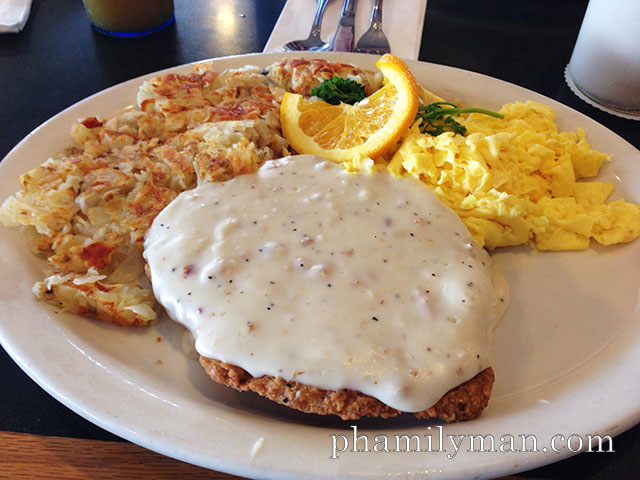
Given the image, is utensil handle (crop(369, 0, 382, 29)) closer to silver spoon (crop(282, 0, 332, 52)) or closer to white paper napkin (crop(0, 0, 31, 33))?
silver spoon (crop(282, 0, 332, 52))

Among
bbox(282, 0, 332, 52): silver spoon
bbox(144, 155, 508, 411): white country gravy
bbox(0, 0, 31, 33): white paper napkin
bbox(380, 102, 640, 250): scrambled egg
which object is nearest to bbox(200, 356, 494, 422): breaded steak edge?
bbox(144, 155, 508, 411): white country gravy

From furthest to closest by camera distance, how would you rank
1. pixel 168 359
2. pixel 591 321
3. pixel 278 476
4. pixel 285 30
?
pixel 285 30 → pixel 591 321 → pixel 168 359 → pixel 278 476

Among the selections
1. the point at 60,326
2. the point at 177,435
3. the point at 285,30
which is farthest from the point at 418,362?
the point at 285,30

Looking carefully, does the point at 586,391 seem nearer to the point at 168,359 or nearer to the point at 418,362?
the point at 418,362

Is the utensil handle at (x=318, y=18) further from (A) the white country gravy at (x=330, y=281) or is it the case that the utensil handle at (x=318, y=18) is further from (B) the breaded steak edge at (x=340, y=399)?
(B) the breaded steak edge at (x=340, y=399)

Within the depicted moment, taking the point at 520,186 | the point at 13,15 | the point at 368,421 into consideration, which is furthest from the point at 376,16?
the point at 368,421

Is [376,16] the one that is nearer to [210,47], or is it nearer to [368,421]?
[210,47]
